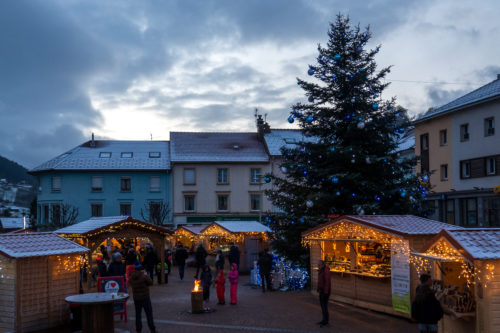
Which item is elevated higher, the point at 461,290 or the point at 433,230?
the point at 433,230

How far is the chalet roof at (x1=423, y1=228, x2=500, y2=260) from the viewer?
9789mm

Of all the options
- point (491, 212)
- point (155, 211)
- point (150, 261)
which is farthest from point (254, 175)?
point (150, 261)

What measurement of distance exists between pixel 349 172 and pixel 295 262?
4.33 meters

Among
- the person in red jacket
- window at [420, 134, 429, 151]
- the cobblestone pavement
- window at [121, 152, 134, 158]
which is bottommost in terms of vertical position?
the cobblestone pavement

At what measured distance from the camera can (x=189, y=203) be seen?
50594 mm

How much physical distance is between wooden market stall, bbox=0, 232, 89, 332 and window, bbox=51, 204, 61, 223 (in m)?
33.8

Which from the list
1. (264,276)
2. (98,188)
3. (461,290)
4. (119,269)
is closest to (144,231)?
(264,276)

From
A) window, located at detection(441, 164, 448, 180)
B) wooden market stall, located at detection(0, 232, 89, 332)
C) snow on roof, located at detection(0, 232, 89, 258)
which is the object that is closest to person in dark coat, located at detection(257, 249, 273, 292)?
wooden market stall, located at detection(0, 232, 89, 332)

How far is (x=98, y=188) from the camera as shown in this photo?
50594 mm

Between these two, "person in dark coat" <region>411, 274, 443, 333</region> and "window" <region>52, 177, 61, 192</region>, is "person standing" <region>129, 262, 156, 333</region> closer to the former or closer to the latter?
"person in dark coat" <region>411, 274, 443, 333</region>

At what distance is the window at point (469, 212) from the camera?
32781 mm

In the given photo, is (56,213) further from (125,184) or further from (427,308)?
(427,308)

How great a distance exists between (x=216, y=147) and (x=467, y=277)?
141 feet

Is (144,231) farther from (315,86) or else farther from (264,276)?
(315,86)
